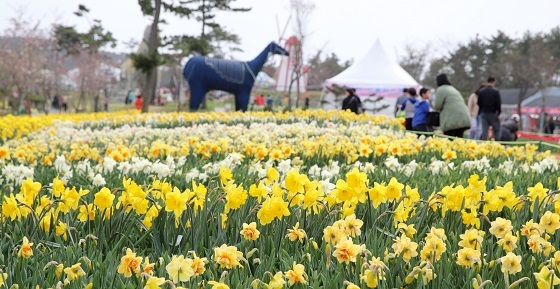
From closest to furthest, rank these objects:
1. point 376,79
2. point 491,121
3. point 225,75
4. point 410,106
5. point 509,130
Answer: point 491,121
point 410,106
point 509,130
point 225,75
point 376,79

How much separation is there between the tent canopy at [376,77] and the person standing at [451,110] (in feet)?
37.0

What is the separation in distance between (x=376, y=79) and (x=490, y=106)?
1062cm

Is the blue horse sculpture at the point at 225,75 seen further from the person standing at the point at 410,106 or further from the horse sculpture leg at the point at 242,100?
the person standing at the point at 410,106

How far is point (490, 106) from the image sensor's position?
11031mm

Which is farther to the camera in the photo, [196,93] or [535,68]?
[535,68]

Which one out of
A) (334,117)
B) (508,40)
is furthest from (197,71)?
(508,40)

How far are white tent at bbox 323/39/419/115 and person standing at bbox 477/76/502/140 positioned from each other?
31.7 feet

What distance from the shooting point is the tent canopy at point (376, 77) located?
2117cm

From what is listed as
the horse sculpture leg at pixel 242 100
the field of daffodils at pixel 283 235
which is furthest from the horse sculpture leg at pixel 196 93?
the field of daffodils at pixel 283 235

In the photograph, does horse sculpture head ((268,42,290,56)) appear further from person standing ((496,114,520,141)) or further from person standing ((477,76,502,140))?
person standing ((477,76,502,140))

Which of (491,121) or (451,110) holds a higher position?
(451,110)

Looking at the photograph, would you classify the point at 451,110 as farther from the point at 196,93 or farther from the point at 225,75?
the point at 196,93

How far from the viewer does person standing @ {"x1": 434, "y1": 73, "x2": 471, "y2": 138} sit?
9469mm

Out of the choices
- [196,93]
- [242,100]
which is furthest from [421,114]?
[196,93]
